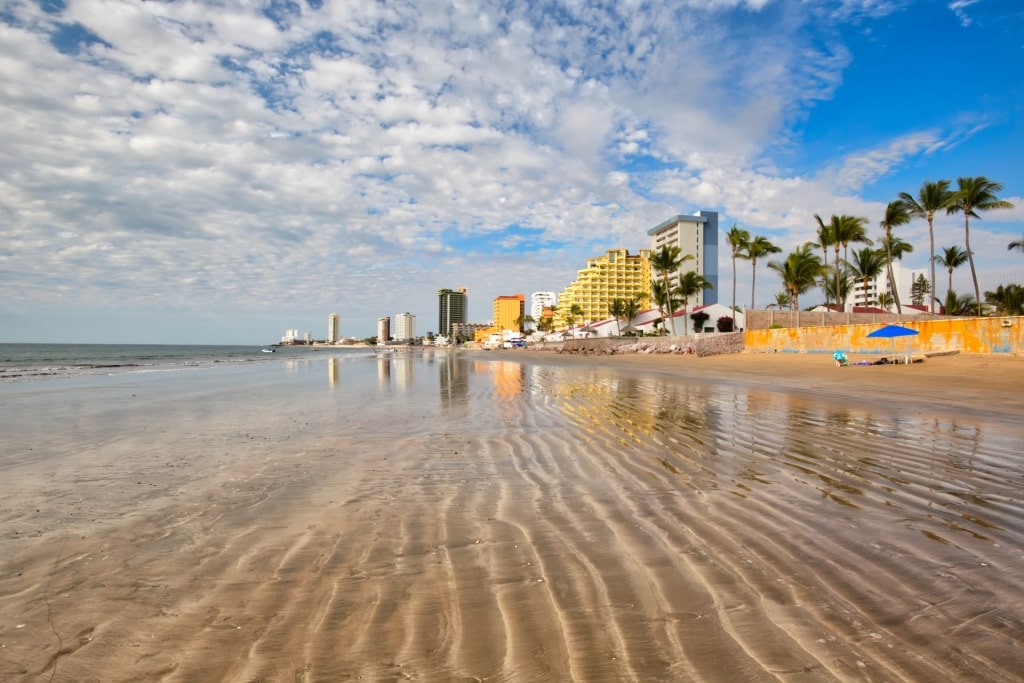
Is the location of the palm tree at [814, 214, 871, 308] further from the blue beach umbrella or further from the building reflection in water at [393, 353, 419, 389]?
the building reflection in water at [393, 353, 419, 389]

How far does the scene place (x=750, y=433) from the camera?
27.0 feet

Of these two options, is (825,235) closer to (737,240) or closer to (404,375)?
(737,240)

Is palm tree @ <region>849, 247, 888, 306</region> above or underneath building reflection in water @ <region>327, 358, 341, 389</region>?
above

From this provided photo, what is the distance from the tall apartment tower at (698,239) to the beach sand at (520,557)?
477 ft

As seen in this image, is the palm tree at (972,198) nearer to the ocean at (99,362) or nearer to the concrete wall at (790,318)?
the concrete wall at (790,318)

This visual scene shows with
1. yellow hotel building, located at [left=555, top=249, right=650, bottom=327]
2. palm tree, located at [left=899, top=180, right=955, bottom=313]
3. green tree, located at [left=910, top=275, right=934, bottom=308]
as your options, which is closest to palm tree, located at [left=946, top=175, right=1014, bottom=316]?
palm tree, located at [left=899, top=180, right=955, bottom=313]

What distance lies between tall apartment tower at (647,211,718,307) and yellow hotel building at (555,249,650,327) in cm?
1428

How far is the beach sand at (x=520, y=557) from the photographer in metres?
2.36

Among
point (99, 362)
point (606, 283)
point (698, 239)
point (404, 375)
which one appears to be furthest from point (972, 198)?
A: point (698, 239)

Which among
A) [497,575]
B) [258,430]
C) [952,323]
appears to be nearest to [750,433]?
[497,575]

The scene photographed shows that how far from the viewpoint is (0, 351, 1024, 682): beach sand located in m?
2.36

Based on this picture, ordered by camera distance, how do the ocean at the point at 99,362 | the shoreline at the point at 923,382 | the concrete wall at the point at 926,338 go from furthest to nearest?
the ocean at the point at 99,362
the concrete wall at the point at 926,338
the shoreline at the point at 923,382

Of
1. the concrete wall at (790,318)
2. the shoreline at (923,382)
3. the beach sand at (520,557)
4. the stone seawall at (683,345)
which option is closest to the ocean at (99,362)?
the beach sand at (520,557)

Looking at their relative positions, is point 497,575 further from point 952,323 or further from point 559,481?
point 952,323
